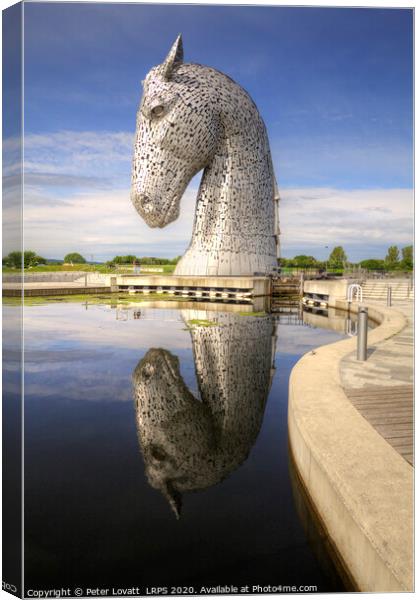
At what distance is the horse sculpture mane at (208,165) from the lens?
14.1 metres

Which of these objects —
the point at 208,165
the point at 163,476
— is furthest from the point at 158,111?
the point at 163,476

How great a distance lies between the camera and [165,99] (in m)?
13.8

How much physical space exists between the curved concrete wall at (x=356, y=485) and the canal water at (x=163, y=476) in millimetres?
229

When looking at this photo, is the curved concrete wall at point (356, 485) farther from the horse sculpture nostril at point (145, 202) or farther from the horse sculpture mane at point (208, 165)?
the horse sculpture mane at point (208, 165)

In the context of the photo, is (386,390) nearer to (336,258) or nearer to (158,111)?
(158,111)

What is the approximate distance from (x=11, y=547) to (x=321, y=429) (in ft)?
5.93

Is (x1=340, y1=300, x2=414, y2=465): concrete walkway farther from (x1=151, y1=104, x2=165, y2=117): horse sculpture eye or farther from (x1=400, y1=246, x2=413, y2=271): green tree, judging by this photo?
(x1=151, y1=104, x2=165, y2=117): horse sculpture eye

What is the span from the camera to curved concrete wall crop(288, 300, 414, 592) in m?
1.79

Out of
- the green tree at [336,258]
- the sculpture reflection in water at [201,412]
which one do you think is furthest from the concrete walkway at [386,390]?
the green tree at [336,258]

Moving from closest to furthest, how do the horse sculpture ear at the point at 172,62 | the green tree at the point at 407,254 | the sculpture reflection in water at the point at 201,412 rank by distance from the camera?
the sculpture reflection in water at the point at 201,412 → the green tree at the point at 407,254 → the horse sculpture ear at the point at 172,62

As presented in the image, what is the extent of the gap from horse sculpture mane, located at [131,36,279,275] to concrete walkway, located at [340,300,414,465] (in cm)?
1065

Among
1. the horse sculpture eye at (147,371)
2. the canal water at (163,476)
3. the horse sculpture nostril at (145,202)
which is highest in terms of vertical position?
the horse sculpture nostril at (145,202)

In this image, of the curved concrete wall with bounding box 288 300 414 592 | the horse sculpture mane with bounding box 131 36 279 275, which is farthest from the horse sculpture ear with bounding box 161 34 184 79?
the curved concrete wall with bounding box 288 300 414 592

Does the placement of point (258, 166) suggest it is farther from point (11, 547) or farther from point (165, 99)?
point (11, 547)
